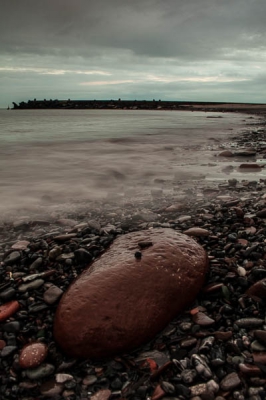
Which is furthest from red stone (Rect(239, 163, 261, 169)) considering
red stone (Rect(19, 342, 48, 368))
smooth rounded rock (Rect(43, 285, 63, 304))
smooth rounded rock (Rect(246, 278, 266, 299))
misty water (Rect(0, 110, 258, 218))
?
red stone (Rect(19, 342, 48, 368))

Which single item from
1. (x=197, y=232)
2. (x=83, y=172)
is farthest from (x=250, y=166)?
(x=197, y=232)

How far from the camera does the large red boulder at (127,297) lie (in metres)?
2.34

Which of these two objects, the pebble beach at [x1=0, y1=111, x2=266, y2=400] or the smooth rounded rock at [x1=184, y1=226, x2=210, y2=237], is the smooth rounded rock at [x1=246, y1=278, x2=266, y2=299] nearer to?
the pebble beach at [x1=0, y1=111, x2=266, y2=400]

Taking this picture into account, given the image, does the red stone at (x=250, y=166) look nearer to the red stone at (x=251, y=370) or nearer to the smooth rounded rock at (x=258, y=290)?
the smooth rounded rock at (x=258, y=290)

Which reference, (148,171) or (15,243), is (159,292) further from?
(148,171)

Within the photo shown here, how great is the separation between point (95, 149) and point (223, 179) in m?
7.89

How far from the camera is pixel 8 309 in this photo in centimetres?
265

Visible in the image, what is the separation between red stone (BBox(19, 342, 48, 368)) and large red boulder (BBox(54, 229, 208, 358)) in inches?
5.4

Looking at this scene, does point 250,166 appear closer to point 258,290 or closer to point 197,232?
point 197,232

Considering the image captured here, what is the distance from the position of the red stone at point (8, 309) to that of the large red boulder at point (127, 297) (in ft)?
1.33

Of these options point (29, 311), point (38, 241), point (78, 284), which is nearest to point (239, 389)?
point (78, 284)

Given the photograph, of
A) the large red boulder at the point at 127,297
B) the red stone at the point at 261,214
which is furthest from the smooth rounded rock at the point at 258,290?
the red stone at the point at 261,214

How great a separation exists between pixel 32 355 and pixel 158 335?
938 mm

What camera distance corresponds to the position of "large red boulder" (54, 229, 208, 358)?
2.34m
